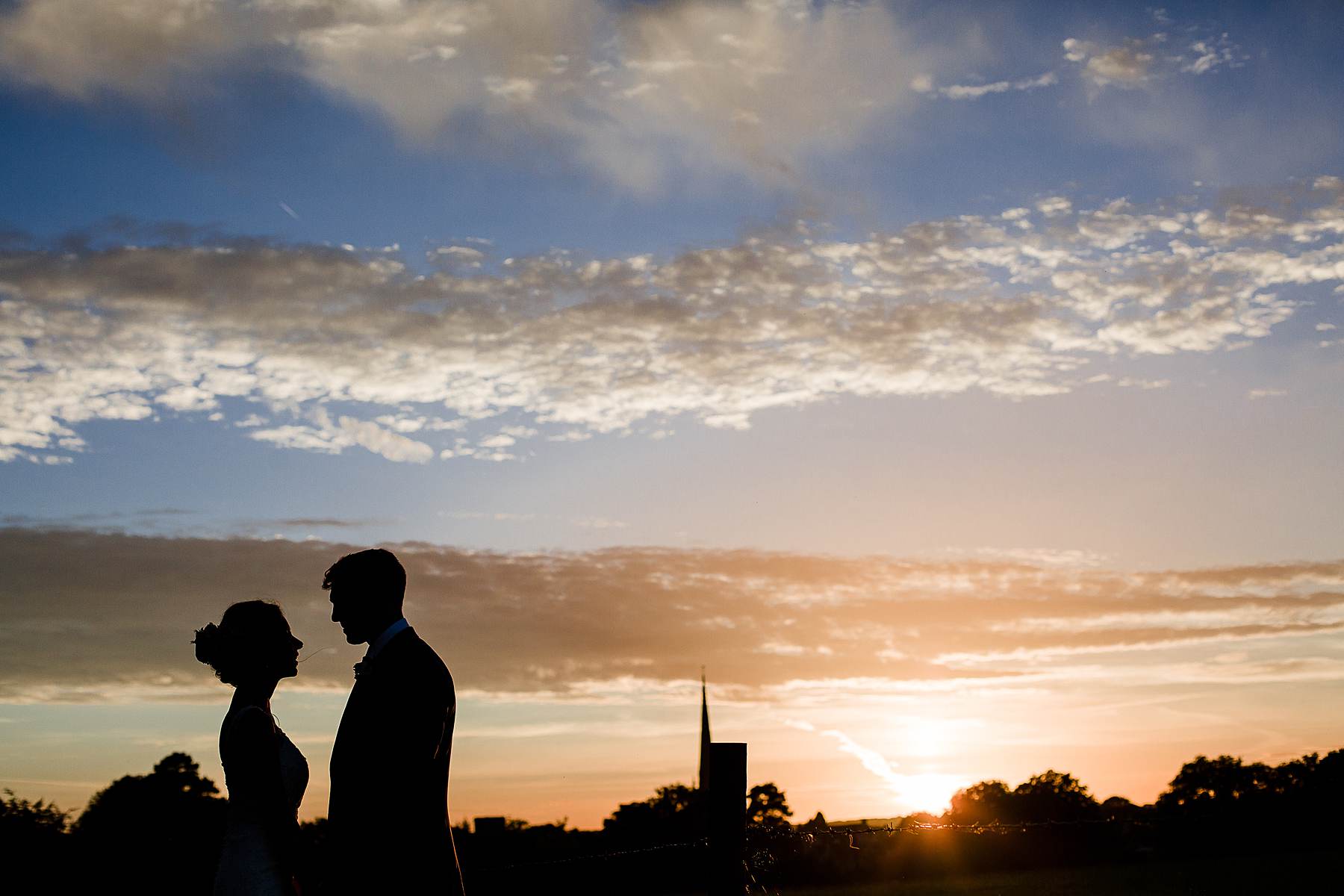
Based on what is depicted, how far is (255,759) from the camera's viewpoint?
4.36m

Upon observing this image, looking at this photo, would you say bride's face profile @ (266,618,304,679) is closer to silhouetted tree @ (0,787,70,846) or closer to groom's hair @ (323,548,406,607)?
groom's hair @ (323,548,406,607)

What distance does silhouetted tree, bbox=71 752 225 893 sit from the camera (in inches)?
820

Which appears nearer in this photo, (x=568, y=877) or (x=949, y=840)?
(x=568, y=877)

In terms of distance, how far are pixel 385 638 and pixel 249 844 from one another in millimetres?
933

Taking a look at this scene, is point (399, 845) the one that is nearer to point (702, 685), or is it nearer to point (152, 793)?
point (152, 793)

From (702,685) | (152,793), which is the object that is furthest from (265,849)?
(702,685)

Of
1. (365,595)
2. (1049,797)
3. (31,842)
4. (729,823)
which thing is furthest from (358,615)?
(1049,797)

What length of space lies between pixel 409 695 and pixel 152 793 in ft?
211

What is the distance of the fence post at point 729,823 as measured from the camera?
5590 millimetres

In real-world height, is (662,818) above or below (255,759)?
below

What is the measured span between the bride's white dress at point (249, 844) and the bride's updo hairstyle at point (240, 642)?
163 millimetres

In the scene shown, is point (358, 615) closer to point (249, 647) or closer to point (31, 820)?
point (249, 647)

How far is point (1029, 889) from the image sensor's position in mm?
26625

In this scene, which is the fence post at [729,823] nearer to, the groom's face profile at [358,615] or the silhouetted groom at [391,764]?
the silhouetted groom at [391,764]
